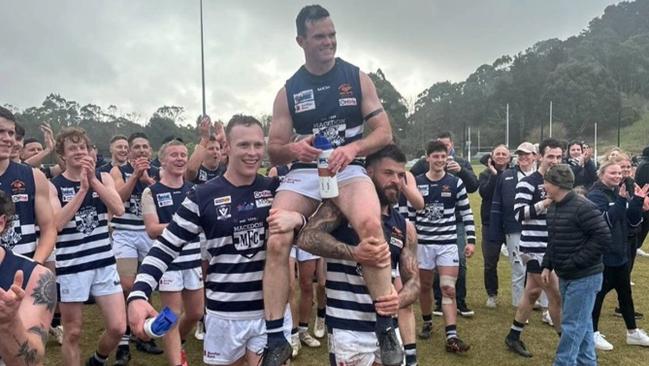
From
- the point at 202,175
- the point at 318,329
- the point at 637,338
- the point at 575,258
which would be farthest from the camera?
the point at 202,175

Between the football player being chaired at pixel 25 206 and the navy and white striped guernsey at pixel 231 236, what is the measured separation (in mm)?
1339

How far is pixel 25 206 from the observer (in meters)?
4.03

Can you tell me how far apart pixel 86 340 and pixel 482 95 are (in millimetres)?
92626

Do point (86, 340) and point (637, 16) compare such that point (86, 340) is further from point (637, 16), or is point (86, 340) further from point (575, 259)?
point (637, 16)

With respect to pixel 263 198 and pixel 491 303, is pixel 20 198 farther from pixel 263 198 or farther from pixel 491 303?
pixel 491 303

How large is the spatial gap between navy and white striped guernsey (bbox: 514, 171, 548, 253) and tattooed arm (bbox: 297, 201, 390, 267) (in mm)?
3998

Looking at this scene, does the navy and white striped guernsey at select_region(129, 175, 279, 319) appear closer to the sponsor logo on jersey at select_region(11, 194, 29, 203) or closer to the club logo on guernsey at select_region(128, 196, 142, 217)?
the sponsor logo on jersey at select_region(11, 194, 29, 203)

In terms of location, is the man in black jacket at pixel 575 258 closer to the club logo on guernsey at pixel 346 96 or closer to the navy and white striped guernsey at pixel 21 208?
the club logo on guernsey at pixel 346 96

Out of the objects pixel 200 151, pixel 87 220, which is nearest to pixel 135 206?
→ pixel 200 151

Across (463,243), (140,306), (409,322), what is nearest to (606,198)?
Answer: (463,243)

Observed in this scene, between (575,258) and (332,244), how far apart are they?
300 cm

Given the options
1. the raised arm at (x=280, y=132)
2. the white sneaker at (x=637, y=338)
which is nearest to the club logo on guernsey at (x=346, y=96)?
the raised arm at (x=280, y=132)

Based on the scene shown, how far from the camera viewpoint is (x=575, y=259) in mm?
4988

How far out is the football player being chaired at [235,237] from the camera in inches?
138
